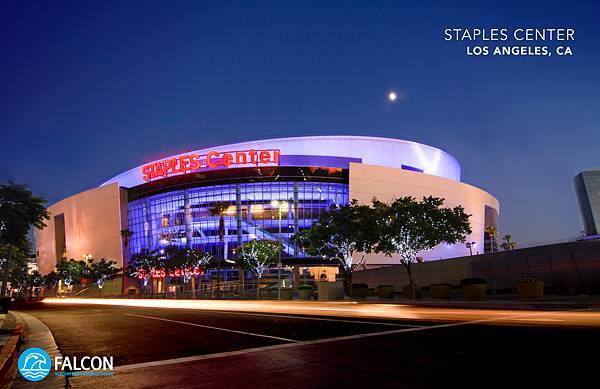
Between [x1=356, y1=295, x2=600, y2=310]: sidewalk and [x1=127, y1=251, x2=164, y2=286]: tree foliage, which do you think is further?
[x1=127, y1=251, x2=164, y2=286]: tree foliage

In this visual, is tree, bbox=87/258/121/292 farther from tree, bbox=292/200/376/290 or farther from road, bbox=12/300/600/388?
road, bbox=12/300/600/388

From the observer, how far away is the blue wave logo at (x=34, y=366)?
25.3 ft

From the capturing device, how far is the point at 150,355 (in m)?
10.2

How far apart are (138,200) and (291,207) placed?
4584 centimetres

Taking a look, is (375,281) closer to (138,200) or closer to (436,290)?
(436,290)

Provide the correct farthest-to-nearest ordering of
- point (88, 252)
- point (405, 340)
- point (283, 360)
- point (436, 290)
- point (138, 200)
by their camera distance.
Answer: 1. point (88, 252)
2. point (138, 200)
3. point (436, 290)
4. point (405, 340)
5. point (283, 360)

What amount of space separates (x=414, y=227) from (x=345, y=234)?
30.5ft

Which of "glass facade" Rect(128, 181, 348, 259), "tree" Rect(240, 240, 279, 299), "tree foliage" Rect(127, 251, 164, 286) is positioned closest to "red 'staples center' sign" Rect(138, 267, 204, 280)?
"tree foliage" Rect(127, 251, 164, 286)

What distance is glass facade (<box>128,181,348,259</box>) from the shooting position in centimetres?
9919

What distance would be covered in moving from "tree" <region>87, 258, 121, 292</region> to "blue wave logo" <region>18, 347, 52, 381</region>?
11226 cm

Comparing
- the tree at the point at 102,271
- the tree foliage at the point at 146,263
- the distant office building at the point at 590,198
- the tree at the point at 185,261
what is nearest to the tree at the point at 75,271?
the tree at the point at 102,271

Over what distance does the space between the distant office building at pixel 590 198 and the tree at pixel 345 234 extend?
126 meters

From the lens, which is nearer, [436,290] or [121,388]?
[121,388]

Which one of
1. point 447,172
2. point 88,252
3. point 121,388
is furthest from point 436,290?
point 88,252
